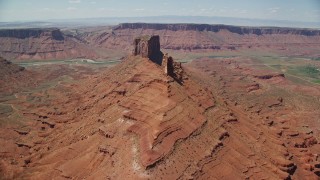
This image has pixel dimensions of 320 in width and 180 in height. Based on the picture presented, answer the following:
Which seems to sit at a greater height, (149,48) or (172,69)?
(149,48)

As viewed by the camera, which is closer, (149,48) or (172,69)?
(172,69)

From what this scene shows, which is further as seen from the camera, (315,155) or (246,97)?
(246,97)

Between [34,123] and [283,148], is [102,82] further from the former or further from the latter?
[283,148]

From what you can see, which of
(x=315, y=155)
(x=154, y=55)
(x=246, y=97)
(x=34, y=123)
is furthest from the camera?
(x=246, y=97)

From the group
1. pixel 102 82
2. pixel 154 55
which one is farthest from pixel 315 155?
pixel 102 82

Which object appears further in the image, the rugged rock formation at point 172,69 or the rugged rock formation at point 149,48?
the rugged rock formation at point 149,48

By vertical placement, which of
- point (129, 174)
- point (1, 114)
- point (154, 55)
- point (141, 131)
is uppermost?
point (154, 55)

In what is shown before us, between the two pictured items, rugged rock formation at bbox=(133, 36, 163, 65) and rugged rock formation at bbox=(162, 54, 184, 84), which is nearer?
rugged rock formation at bbox=(162, 54, 184, 84)

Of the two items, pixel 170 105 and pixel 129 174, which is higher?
pixel 170 105
